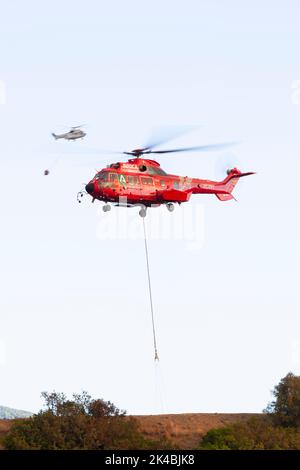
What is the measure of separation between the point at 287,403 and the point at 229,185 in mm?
16277

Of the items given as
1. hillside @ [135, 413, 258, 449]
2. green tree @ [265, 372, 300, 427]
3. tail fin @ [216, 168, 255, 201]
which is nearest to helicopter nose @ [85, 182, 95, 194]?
tail fin @ [216, 168, 255, 201]

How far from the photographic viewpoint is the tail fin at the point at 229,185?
324 feet

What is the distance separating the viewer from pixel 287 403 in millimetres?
100938

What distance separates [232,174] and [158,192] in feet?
35.0

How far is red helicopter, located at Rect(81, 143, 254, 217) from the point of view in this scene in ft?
289

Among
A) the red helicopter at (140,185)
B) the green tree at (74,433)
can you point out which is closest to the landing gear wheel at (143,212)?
the red helicopter at (140,185)

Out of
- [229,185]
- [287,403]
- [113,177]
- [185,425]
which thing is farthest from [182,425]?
[113,177]

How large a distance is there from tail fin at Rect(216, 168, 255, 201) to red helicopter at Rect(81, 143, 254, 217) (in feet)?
13.0

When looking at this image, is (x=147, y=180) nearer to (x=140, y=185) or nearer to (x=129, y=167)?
(x=140, y=185)

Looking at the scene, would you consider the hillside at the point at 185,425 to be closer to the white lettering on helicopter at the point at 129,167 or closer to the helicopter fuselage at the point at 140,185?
the helicopter fuselage at the point at 140,185

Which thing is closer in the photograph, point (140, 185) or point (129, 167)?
point (140, 185)
